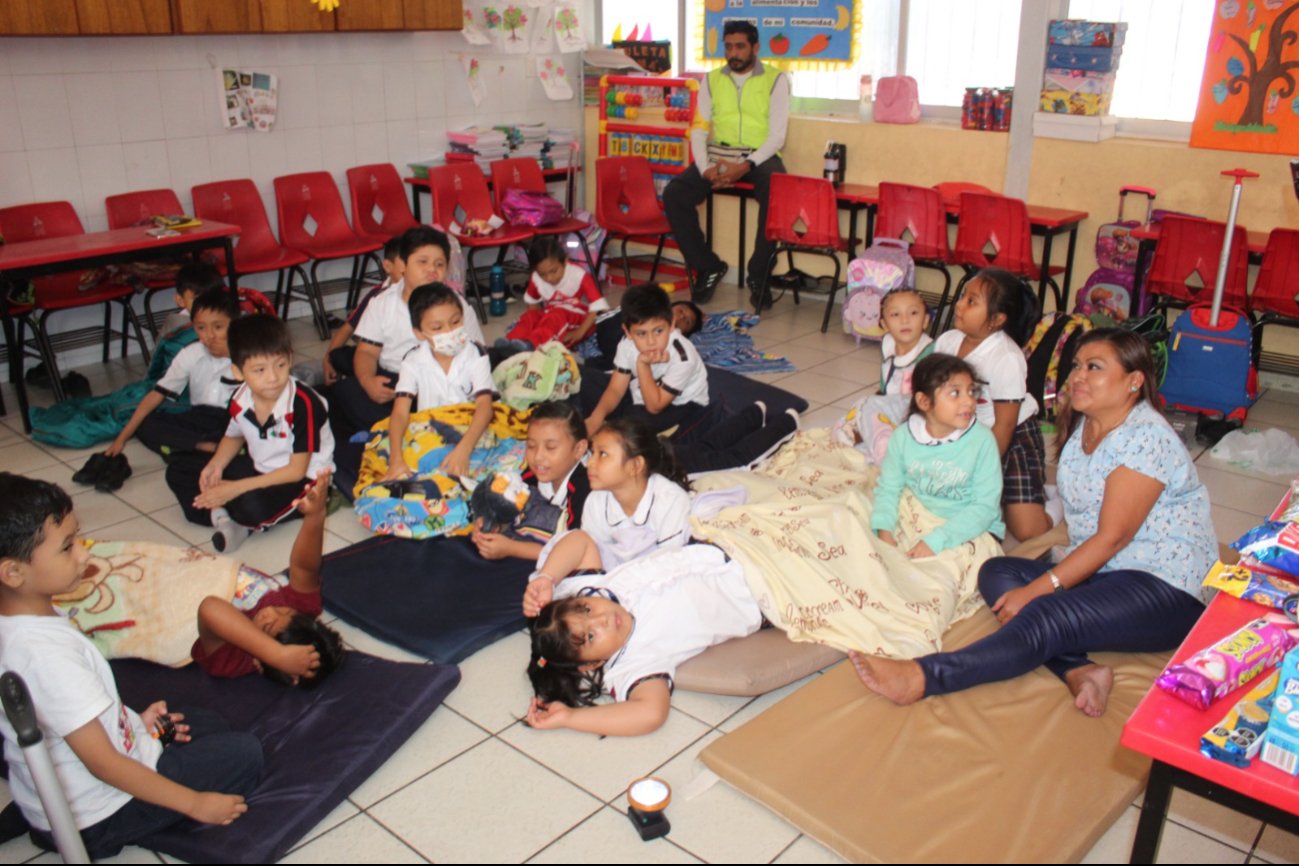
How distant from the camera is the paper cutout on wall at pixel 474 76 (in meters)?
7.25

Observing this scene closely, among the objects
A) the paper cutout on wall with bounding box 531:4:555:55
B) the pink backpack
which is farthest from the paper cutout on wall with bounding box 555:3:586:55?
the pink backpack

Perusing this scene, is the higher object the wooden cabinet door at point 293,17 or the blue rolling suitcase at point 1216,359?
the wooden cabinet door at point 293,17

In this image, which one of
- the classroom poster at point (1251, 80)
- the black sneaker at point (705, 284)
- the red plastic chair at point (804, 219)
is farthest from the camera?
the black sneaker at point (705, 284)

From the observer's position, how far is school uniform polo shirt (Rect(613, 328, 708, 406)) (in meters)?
4.21

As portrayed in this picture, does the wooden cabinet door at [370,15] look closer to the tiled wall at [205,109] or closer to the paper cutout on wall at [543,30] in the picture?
the tiled wall at [205,109]

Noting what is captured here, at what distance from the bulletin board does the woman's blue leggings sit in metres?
4.98

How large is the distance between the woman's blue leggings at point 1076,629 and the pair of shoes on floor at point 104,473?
316cm

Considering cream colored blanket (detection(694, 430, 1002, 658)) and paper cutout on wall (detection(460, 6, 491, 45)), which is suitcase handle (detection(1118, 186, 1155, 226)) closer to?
cream colored blanket (detection(694, 430, 1002, 658))

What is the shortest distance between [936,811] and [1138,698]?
73cm

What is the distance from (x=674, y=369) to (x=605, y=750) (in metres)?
1.86

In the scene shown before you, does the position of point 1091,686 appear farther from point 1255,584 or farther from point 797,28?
point 797,28

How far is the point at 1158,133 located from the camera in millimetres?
5820

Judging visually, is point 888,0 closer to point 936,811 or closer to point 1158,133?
point 1158,133

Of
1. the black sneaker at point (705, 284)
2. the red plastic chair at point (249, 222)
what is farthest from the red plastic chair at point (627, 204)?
the red plastic chair at point (249, 222)
